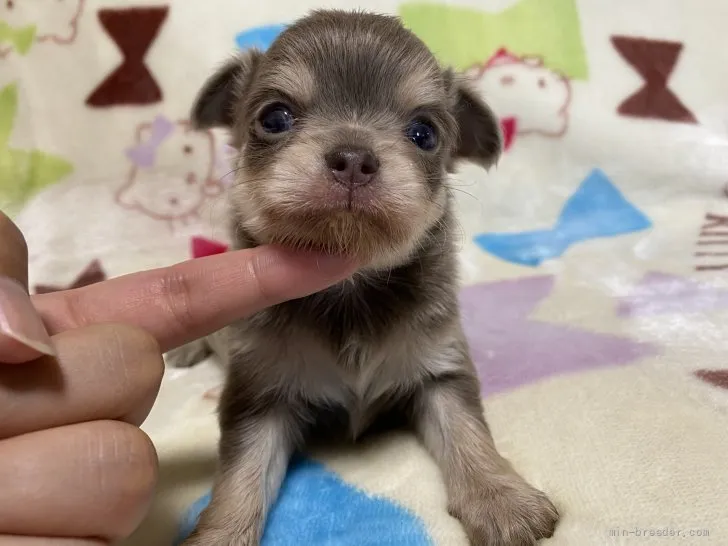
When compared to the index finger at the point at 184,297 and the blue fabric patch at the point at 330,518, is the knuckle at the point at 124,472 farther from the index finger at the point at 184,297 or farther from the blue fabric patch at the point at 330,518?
the blue fabric patch at the point at 330,518

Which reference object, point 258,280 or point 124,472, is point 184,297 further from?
point 124,472

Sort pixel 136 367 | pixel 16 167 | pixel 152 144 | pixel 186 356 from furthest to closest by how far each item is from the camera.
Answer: pixel 152 144 < pixel 16 167 < pixel 186 356 < pixel 136 367

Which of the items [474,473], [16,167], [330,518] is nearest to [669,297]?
[474,473]

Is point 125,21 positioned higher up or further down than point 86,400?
higher up

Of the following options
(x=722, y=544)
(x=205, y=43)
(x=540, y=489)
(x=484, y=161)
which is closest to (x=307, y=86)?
(x=484, y=161)

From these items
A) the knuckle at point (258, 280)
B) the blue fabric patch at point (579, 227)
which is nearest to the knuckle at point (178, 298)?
the knuckle at point (258, 280)

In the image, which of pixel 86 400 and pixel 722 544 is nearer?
pixel 86 400

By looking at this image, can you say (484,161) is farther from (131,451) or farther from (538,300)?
(131,451)

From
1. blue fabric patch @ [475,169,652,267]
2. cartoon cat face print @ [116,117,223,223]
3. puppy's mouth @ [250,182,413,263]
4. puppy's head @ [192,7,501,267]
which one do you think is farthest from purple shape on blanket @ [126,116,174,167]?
puppy's mouth @ [250,182,413,263]
